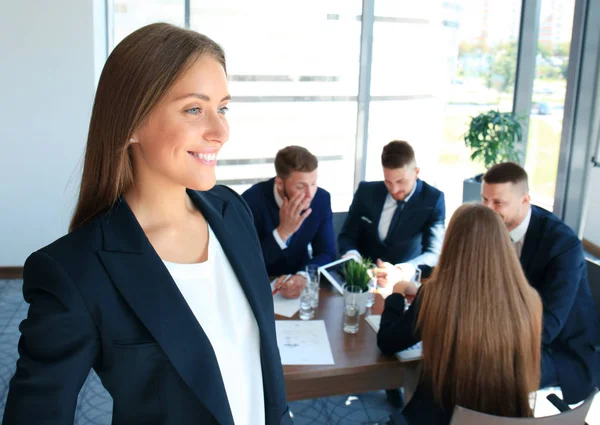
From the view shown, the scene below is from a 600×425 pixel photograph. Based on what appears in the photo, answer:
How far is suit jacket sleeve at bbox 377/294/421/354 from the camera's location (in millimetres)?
2047

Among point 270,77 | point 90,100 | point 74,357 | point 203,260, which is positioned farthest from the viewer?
point 270,77

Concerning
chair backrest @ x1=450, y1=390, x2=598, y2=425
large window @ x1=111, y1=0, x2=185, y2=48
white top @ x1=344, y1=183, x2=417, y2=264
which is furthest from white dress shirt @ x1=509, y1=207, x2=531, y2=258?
large window @ x1=111, y1=0, x2=185, y2=48

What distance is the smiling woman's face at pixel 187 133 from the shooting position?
993mm

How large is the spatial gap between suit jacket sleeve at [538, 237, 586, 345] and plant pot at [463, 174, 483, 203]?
311 cm

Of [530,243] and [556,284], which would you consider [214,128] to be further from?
[530,243]

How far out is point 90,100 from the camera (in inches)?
181

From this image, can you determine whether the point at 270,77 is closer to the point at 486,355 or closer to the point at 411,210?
the point at 411,210

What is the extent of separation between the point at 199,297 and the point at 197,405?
19 centimetres

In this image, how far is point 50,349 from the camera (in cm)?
86

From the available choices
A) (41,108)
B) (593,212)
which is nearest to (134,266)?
(41,108)

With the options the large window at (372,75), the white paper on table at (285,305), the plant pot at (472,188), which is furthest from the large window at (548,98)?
the white paper on table at (285,305)

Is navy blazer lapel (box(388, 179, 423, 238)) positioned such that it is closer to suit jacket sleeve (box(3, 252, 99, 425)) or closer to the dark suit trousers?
the dark suit trousers

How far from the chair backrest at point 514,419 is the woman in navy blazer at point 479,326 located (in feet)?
0.98

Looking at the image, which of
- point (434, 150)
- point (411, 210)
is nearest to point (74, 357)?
point (411, 210)
